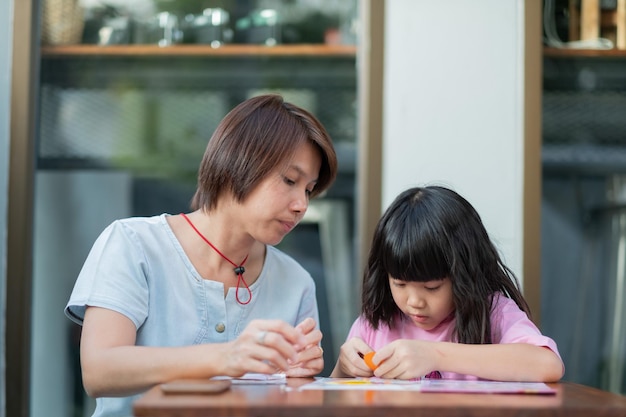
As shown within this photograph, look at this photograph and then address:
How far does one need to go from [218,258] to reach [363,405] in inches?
33.3

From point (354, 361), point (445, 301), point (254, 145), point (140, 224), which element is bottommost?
point (354, 361)

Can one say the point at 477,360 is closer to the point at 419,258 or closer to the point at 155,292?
the point at 419,258

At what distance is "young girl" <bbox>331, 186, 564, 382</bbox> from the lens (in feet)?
5.28

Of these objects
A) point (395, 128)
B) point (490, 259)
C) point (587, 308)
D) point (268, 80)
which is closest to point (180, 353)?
point (490, 259)

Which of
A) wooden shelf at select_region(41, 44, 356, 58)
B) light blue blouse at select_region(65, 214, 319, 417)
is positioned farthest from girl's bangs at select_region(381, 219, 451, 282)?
wooden shelf at select_region(41, 44, 356, 58)

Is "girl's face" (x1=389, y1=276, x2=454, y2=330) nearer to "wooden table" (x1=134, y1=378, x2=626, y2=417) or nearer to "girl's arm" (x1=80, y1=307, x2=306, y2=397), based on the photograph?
"girl's arm" (x1=80, y1=307, x2=306, y2=397)

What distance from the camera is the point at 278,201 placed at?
A: 1.86 metres

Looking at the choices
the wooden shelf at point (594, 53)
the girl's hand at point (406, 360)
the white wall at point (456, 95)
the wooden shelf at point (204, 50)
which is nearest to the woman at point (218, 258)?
the girl's hand at point (406, 360)

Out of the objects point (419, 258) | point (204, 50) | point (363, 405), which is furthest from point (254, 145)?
point (204, 50)

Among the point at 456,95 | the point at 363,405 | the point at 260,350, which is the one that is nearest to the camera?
the point at 363,405

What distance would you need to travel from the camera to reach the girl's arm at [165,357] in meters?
1.45

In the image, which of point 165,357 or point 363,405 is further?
point 165,357

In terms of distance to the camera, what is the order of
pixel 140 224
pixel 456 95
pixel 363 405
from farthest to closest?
pixel 456 95 < pixel 140 224 < pixel 363 405

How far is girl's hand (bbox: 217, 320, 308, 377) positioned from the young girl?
22 centimetres
